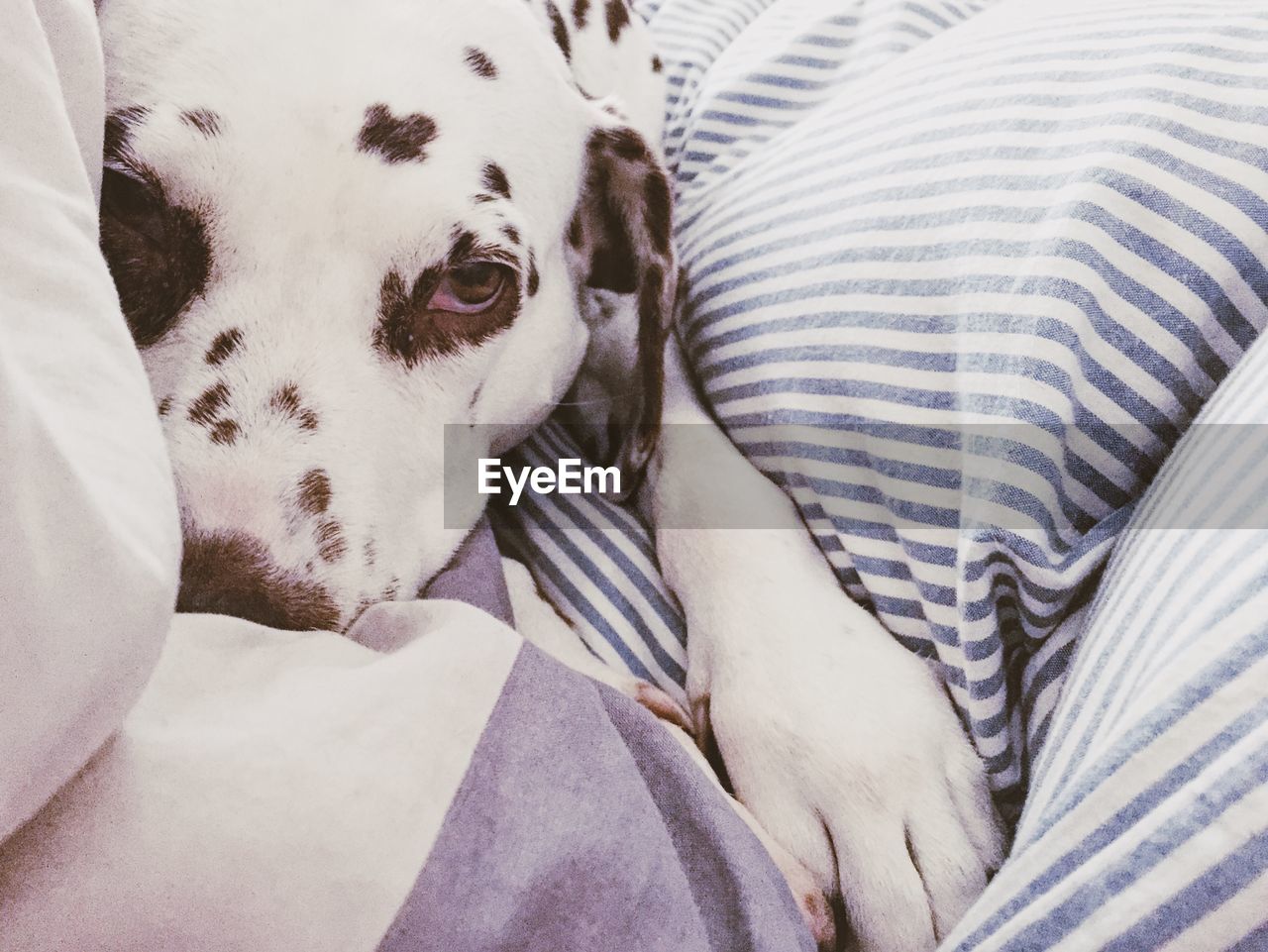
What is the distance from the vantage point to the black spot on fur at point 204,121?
3.03 feet

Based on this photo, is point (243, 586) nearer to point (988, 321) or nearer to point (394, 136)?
point (394, 136)

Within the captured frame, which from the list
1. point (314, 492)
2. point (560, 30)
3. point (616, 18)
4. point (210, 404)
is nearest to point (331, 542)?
point (314, 492)

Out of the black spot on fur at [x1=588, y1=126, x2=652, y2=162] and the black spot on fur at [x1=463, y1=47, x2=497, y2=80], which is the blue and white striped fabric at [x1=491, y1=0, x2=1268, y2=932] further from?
the black spot on fur at [x1=463, y1=47, x2=497, y2=80]

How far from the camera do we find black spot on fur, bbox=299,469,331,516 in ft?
2.87

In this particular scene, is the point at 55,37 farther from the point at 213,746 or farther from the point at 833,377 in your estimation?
the point at 833,377

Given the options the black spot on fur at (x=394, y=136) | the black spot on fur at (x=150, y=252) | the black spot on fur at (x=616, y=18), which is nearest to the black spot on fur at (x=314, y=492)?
the black spot on fur at (x=150, y=252)

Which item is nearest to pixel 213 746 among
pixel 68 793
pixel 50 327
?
pixel 68 793

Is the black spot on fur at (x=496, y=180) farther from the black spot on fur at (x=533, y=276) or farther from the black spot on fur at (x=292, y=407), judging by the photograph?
the black spot on fur at (x=292, y=407)

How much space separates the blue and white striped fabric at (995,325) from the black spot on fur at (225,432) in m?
0.42

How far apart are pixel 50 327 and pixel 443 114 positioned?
643 millimetres

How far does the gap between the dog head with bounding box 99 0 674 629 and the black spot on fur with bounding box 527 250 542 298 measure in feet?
0.09

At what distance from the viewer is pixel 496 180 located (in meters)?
1.10

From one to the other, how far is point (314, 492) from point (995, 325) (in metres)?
0.69

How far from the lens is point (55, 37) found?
2.19ft
